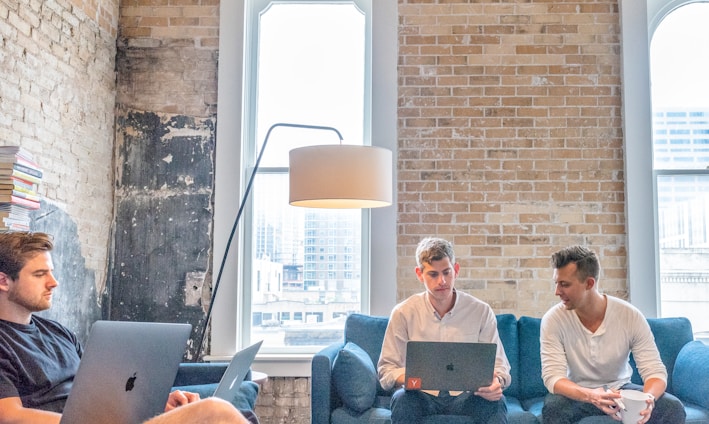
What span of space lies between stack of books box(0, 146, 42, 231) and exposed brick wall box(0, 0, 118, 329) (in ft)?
1.52

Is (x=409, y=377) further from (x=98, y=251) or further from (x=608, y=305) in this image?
(x=98, y=251)

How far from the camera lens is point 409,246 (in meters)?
4.54

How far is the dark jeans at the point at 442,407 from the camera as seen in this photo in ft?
10.3

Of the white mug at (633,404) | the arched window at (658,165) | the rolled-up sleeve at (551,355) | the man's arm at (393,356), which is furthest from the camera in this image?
the arched window at (658,165)

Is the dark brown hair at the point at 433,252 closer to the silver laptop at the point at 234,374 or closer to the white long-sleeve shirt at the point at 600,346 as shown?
the white long-sleeve shirt at the point at 600,346

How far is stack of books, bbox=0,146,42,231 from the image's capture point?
2902 millimetres

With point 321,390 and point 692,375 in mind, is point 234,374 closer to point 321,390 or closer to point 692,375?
point 321,390

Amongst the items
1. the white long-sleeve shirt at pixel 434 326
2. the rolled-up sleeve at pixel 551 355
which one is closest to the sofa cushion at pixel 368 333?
the white long-sleeve shirt at pixel 434 326

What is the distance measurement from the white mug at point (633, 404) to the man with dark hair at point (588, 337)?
0.37 metres

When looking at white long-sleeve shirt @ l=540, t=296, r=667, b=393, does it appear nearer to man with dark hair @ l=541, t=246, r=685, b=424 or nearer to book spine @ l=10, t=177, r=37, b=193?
man with dark hair @ l=541, t=246, r=685, b=424

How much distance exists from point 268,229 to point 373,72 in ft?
4.38

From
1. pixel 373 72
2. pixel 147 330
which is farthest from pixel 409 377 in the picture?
pixel 373 72

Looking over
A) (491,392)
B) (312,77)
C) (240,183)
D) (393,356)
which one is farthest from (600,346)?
(312,77)

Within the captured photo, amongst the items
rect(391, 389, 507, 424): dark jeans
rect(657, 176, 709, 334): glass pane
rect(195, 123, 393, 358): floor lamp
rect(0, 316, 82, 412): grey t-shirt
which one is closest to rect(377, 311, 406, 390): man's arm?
rect(391, 389, 507, 424): dark jeans
